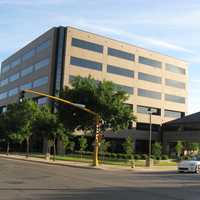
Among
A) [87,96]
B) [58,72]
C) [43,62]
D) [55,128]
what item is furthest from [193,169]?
[43,62]

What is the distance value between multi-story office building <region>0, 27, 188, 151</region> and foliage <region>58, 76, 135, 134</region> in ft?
61.9

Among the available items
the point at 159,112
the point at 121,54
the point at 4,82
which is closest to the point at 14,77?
the point at 4,82

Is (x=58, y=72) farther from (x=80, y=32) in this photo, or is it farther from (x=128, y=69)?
(x=128, y=69)

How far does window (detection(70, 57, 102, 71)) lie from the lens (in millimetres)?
75125

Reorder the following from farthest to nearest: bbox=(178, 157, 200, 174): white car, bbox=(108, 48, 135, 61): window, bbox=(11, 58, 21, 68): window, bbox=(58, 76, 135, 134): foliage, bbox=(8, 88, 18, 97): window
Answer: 1. bbox=(11, 58, 21, 68): window
2. bbox=(8, 88, 18, 97): window
3. bbox=(108, 48, 135, 61): window
4. bbox=(58, 76, 135, 134): foliage
5. bbox=(178, 157, 200, 174): white car

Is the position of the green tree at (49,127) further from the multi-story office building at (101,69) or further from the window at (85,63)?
the window at (85,63)

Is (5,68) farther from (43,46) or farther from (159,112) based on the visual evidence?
(159,112)

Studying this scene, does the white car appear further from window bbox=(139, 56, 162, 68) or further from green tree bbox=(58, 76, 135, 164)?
window bbox=(139, 56, 162, 68)

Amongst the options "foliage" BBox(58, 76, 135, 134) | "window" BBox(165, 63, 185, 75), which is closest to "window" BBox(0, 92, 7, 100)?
"window" BBox(165, 63, 185, 75)

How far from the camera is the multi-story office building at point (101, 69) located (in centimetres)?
7556

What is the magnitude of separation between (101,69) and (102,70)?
278 millimetres

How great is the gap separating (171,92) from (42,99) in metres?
27.9

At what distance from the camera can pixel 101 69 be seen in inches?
3120

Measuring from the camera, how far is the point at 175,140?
84875mm
